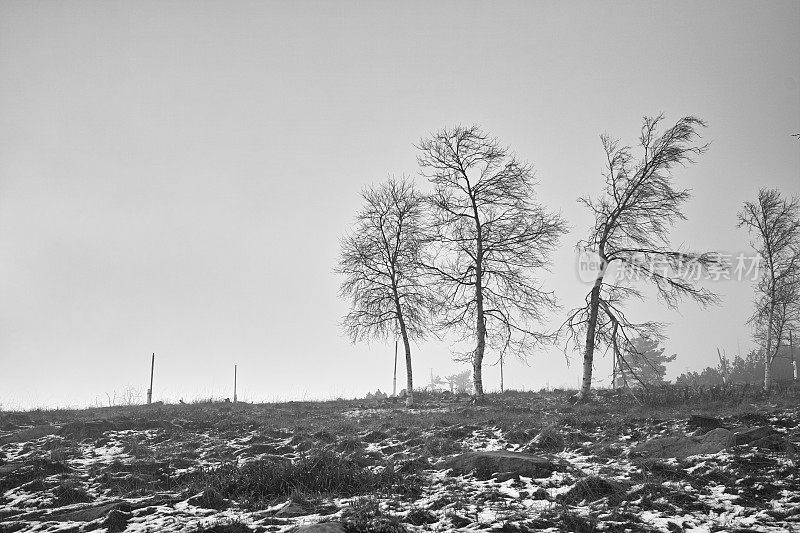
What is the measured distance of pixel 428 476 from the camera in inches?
290

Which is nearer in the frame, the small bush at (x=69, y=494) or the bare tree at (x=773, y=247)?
the small bush at (x=69, y=494)

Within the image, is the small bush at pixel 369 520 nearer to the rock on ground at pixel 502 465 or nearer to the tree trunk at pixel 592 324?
the rock on ground at pixel 502 465

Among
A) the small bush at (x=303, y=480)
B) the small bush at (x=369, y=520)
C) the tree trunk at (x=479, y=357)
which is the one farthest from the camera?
→ the tree trunk at (x=479, y=357)

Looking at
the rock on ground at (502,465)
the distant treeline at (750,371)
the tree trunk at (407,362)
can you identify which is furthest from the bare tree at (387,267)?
the distant treeline at (750,371)

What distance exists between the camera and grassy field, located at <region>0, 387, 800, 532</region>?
5.10m

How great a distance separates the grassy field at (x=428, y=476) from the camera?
16.7 ft

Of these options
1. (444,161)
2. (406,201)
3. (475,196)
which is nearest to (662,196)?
(475,196)

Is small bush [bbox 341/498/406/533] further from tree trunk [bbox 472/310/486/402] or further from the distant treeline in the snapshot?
the distant treeline

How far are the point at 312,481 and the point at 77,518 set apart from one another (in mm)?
3108

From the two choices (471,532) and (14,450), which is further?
(14,450)

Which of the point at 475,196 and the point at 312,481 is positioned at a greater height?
the point at 475,196

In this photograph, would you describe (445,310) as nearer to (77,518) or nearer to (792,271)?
(77,518)

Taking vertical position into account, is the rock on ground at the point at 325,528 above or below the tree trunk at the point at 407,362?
below

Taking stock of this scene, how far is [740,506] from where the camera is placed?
5.11 meters
